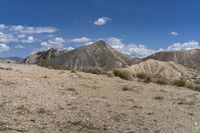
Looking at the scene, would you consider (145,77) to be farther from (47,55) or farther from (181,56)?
(47,55)

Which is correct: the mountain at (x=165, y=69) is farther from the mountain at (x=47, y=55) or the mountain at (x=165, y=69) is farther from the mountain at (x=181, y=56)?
the mountain at (x=47, y=55)

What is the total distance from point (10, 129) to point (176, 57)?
11369 centimetres

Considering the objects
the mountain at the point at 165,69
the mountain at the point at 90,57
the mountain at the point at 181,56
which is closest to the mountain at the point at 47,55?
the mountain at the point at 90,57

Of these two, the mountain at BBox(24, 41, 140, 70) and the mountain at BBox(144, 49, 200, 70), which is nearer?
the mountain at BBox(24, 41, 140, 70)

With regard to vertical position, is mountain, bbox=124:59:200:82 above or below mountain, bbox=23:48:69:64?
below

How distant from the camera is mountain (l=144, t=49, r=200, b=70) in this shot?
4759 inches

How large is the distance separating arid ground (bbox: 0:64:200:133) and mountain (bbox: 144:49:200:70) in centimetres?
9831

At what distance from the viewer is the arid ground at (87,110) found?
14.4 m

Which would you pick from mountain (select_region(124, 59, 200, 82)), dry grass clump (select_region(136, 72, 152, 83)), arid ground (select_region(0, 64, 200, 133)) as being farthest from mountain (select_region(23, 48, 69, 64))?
arid ground (select_region(0, 64, 200, 133))

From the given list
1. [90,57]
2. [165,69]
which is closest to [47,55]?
[90,57]

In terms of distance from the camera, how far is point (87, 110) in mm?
17297

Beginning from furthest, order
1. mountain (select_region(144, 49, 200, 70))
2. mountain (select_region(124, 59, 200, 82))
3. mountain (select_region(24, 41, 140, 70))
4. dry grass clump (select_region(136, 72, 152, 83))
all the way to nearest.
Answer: mountain (select_region(144, 49, 200, 70))
mountain (select_region(24, 41, 140, 70))
mountain (select_region(124, 59, 200, 82))
dry grass clump (select_region(136, 72, 152, 83))

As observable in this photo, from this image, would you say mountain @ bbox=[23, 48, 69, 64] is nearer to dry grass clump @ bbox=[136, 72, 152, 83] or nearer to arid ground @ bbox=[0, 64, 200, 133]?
dry grass clump @ bbox=[136, 72, 152, 83]

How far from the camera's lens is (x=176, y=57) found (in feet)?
408
